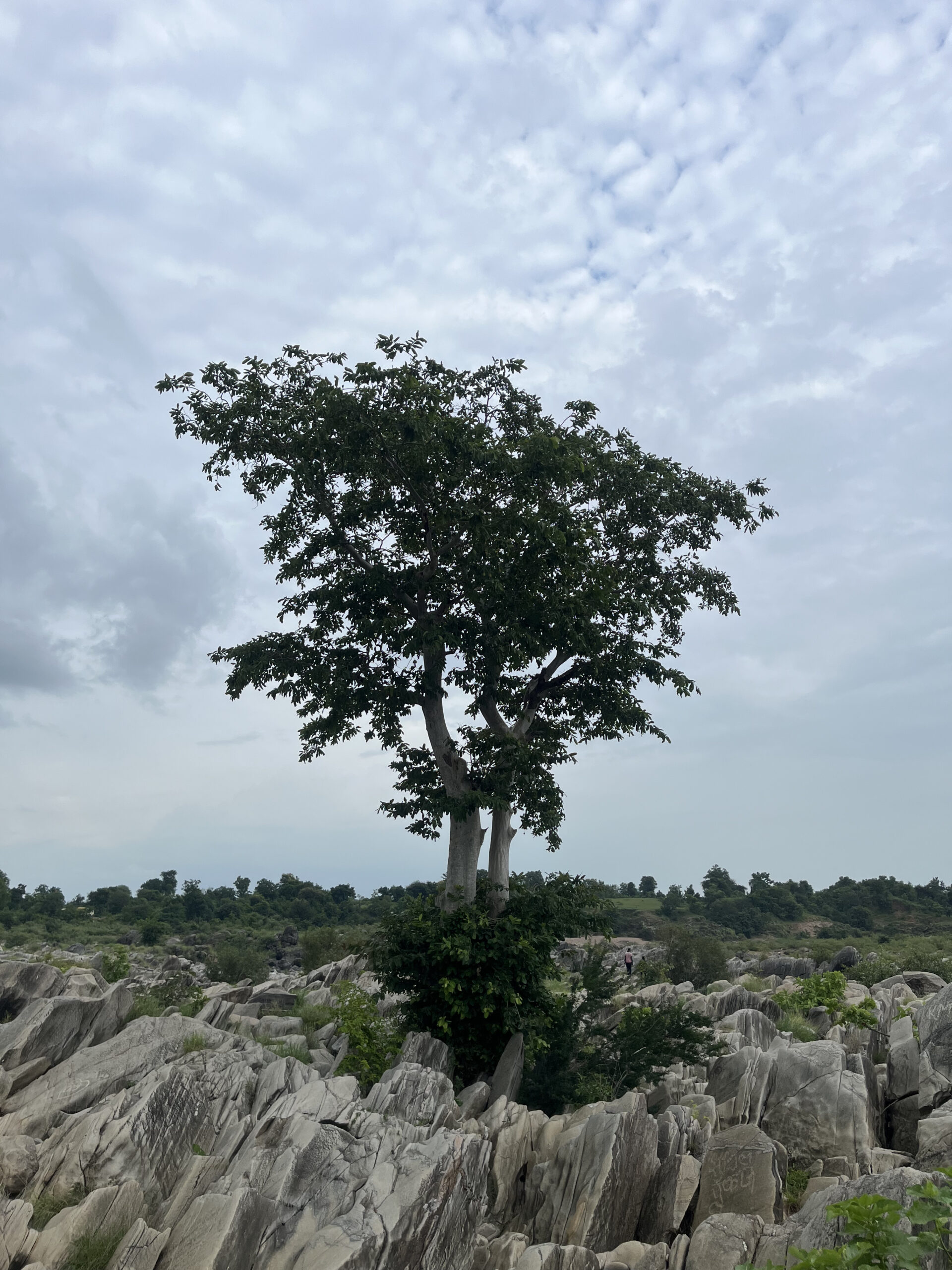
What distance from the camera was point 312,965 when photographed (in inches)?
1587

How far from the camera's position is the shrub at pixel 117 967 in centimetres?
2995

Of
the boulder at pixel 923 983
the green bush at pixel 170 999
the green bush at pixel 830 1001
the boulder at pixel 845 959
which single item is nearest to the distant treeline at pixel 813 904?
the boulder at pixel 845 959

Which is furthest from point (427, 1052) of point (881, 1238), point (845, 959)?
point (845, 959)

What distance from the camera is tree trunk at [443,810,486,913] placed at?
66.7 feet

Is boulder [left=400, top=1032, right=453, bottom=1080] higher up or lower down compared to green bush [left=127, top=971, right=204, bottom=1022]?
lower down

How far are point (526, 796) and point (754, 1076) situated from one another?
318 inches

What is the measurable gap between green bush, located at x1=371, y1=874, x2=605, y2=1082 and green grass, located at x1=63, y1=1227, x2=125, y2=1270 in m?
7.66

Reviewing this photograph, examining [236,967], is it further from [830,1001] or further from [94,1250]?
[94,1250]

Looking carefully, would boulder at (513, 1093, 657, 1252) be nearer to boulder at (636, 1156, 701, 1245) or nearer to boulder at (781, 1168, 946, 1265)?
boulder at (636, 1156, 701, 1245)

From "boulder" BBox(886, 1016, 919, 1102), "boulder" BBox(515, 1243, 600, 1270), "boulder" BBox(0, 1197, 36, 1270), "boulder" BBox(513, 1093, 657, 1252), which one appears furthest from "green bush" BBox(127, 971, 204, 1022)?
"boulder" BBox(886, 1016, 919, 1102)

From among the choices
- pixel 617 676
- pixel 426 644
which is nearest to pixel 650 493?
pixel 617 676

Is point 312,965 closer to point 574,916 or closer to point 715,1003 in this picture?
point 715,1003

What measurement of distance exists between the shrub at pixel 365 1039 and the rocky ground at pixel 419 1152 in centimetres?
48

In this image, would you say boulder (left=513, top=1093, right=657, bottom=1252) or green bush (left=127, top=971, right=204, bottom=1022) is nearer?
boulder (left=513, top=1093, right=657, bottom=1252)
